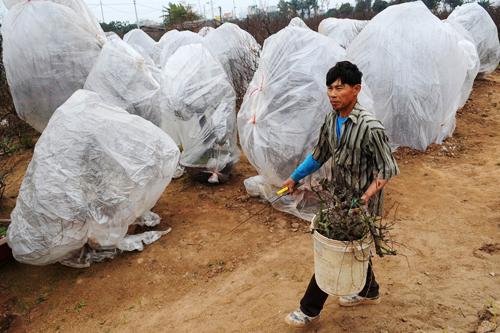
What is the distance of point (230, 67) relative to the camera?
23.6 feet

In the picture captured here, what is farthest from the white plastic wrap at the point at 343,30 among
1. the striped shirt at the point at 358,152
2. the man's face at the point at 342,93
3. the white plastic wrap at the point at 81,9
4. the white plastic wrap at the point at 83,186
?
the man's face at the point at 342,93

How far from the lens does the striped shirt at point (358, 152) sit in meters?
1.88

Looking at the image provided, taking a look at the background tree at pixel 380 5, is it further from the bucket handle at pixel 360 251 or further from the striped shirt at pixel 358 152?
the bucket handle at pixel 360 251

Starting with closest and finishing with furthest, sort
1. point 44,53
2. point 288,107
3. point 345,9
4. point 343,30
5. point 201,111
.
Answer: point 288,107 < point 201,111 < point 44,53 < point 343,30 < point 345,9

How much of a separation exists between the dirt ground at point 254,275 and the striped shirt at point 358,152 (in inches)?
27.8

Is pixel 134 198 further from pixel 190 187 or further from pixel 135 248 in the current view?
pixel 190 187

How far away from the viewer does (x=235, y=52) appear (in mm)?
7562

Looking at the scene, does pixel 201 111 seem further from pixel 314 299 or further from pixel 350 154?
pixel 314 299

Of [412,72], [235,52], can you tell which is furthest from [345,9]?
[412,72]

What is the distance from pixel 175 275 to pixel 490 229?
271cm

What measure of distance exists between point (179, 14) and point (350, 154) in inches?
1096

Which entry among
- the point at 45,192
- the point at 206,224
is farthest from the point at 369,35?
the point at 45,192

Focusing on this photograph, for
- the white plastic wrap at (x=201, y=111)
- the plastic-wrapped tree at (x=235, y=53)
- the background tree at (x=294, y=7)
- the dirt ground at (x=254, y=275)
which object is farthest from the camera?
the background tree at (x=294, y=7)

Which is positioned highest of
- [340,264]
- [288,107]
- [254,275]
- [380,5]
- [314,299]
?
[380,5]
